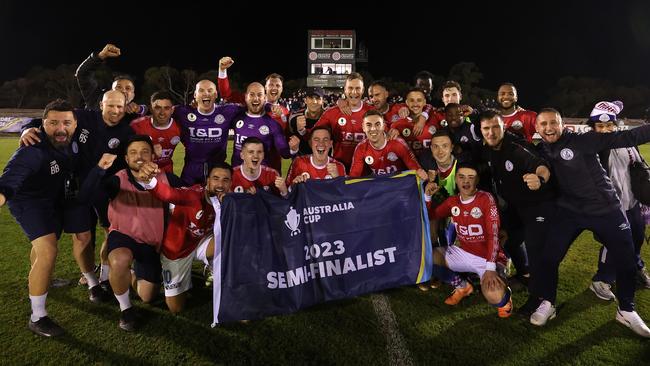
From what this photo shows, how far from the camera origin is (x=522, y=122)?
5.25 m

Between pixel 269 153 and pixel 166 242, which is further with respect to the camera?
pixel 269 153

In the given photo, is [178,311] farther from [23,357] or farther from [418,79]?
A: [418,79]

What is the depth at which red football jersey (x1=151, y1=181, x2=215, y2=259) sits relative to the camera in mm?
3836

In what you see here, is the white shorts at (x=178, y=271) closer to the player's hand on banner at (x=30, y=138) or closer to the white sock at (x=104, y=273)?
the white sock at (x=104, y=273)

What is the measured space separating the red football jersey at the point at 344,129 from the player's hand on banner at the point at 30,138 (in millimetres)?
3082

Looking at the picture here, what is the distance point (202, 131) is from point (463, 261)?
11.0 ft

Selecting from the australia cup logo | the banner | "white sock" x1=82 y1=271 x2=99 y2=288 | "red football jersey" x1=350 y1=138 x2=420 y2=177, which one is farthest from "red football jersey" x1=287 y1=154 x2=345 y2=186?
"white sock" x1=82 y1=271 x2=99 y2=288

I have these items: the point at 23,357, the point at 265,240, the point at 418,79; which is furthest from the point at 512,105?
the point at 23,357

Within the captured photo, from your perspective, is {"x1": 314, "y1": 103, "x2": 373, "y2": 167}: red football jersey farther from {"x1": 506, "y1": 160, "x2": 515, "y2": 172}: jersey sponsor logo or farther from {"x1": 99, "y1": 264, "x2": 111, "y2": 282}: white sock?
{"x1": 99, "y1": 264, "x2": 111, "y2": 282}: white sock

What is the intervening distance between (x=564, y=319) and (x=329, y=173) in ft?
8.56

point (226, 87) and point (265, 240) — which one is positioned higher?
point (226, 87)

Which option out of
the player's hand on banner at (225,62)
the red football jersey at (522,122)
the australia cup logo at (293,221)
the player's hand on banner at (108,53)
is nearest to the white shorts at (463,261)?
the australia cup logo at (293,221)

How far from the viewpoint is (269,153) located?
5457 mm

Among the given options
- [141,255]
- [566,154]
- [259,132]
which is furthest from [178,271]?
[566,154]
